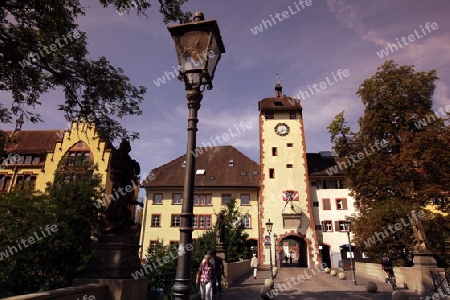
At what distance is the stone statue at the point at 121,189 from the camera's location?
201 inches

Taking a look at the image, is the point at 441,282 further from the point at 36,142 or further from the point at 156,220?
the point at 36,142

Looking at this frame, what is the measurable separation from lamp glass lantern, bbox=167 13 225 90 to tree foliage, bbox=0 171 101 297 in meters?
9.48

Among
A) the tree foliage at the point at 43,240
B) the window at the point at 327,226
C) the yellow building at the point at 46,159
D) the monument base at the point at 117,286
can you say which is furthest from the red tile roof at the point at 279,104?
the monument base at the point at 117,286

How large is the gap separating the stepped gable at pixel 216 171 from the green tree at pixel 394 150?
13399 mm

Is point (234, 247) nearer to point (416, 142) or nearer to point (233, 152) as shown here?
point (416, 142)

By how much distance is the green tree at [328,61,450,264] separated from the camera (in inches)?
779

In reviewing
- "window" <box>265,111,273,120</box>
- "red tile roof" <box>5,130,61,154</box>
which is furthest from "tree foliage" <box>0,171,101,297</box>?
"window" <box>265,111,273,120</box>

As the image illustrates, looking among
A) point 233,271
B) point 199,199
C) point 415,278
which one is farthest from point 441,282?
point 199,199

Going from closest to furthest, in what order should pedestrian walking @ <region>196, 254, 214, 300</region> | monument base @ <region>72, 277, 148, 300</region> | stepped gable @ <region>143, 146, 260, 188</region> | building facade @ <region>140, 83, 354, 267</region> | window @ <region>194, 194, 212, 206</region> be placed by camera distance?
monument base @ <region>72, 277, 148, 300</region>
pedestrian walking @ <region>196, 254, 214, 300</region>
building facade @ <region>140, 83, 354, 267</region>
window @ <region>194, 194, 212, 206</region>
stepped gable @ <region>143, 146, 260, 188</region>

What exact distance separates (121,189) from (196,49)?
109 inches

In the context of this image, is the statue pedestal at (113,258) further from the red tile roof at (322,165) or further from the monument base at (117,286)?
the red tile roof at (322,165)

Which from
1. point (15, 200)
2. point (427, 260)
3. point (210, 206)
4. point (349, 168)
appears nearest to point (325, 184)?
point (349, 168)

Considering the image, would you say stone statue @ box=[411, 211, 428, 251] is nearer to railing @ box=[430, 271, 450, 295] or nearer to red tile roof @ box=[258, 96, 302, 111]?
railing @ box=[430, 271, 450, 295]

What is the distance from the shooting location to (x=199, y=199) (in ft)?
115
